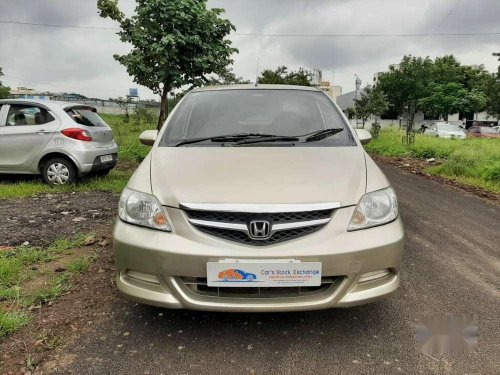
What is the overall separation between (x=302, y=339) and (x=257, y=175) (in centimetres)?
99

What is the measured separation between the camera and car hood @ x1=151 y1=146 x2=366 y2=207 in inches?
90.8

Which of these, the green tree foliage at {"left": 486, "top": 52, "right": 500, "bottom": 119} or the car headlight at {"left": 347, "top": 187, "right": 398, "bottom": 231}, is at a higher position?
the green tree foliage at {"left": 486, "top": 52, "right": 500, "bottom": 119}

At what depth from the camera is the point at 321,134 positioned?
10.7 ft

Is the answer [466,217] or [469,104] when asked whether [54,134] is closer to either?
[466,217]

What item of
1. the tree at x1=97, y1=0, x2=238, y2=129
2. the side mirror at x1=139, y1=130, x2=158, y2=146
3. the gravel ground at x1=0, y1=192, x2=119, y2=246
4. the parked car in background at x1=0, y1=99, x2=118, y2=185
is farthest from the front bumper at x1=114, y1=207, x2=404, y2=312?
the tree at x1=97, y1=0, x2=238, y2=129

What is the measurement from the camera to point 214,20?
879 cm

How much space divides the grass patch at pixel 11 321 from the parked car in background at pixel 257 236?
75cm

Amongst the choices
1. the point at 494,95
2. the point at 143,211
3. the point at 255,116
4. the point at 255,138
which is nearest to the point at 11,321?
the point at 143,211

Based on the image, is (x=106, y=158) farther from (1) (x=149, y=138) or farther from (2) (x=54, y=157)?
(1) (x=149, y=138)

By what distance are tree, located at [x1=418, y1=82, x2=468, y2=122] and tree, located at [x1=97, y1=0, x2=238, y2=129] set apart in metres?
36.6

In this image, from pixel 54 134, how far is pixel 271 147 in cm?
477

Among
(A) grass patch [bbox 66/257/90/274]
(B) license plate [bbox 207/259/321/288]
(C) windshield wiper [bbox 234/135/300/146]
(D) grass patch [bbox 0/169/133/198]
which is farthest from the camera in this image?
(D) grass patch [bbox 0/169/133/198]

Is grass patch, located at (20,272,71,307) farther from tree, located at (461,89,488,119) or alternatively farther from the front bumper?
tree, located at (461,89,488,119)

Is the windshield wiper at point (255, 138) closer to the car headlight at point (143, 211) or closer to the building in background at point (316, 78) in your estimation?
the car headlight at point (143, 211)
